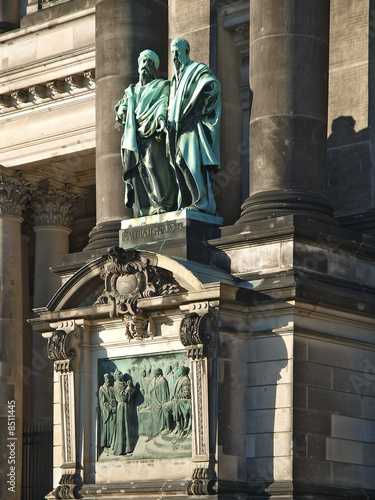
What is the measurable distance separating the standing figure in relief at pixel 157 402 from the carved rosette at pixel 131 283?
948 mm

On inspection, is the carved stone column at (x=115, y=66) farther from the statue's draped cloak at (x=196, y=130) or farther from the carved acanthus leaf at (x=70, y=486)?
the carved acanthus leaf at (x=70, y=486)

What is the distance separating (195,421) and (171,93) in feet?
22.6

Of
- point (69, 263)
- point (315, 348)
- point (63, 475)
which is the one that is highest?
point (69, 263)

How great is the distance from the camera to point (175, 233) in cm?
2698

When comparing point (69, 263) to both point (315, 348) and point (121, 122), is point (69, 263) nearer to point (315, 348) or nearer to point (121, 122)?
point (121, 122)

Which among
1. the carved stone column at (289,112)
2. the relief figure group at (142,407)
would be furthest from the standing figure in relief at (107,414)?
the carved stone column at (289,112)

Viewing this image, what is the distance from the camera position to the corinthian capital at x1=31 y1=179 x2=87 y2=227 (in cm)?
4197

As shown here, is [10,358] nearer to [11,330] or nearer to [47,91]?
[11,330]

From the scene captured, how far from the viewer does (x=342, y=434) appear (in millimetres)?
25719

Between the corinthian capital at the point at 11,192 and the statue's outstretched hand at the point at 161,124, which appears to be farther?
the corinthian capital at the point at 11,192

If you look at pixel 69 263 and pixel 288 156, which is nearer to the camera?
pixel 288 156

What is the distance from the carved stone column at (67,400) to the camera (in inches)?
1070

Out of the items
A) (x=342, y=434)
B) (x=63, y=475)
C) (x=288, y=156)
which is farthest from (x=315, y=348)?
(x=63, y=475)

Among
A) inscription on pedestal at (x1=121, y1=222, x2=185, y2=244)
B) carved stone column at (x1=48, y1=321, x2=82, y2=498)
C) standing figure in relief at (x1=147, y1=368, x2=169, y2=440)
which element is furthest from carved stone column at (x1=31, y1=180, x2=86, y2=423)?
standing figure in relief at (x1=147, y1=368, x2=169, y2=440)
